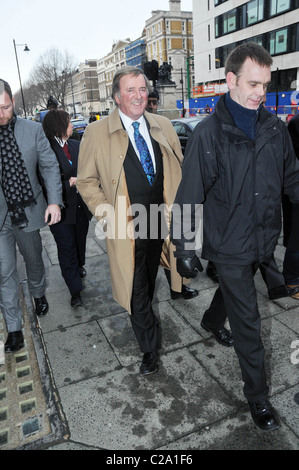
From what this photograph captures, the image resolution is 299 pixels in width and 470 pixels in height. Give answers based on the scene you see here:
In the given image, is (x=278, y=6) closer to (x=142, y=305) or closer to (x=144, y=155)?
(x=144, y=155)

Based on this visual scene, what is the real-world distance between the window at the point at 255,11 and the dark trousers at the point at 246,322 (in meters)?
40.0

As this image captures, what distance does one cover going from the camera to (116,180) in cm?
262

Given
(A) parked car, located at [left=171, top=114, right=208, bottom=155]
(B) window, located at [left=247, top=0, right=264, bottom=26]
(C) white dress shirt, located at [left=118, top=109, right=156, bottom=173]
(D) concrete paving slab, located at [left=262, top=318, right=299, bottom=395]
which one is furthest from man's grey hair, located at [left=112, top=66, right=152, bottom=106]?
(B) window, located at [left=247, top=0, right=264, bottom=26]

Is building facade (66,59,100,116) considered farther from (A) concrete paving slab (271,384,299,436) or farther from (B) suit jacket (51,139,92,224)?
(A) concrete paving slab (271,384,299,436)

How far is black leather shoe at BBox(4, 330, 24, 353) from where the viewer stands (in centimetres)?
319

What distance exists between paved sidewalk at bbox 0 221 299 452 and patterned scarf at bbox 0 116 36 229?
1204 mm

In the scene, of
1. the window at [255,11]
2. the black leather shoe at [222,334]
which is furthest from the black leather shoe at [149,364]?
the window at [255,11]

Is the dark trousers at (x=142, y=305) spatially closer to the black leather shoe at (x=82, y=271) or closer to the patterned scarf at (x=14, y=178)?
the patterned scarf at (x=14, y=178)

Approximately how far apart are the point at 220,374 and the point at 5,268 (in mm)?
2022

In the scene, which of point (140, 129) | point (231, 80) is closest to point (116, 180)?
point (140, 129)

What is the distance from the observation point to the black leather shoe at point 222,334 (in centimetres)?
308

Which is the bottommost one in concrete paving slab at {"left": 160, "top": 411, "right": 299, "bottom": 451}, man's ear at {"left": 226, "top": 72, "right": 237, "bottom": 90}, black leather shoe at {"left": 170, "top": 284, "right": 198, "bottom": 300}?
concrete paving slab at {"left": 160, "top": 411, "right": 299, "bottom": 451}

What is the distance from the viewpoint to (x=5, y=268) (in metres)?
3.22
